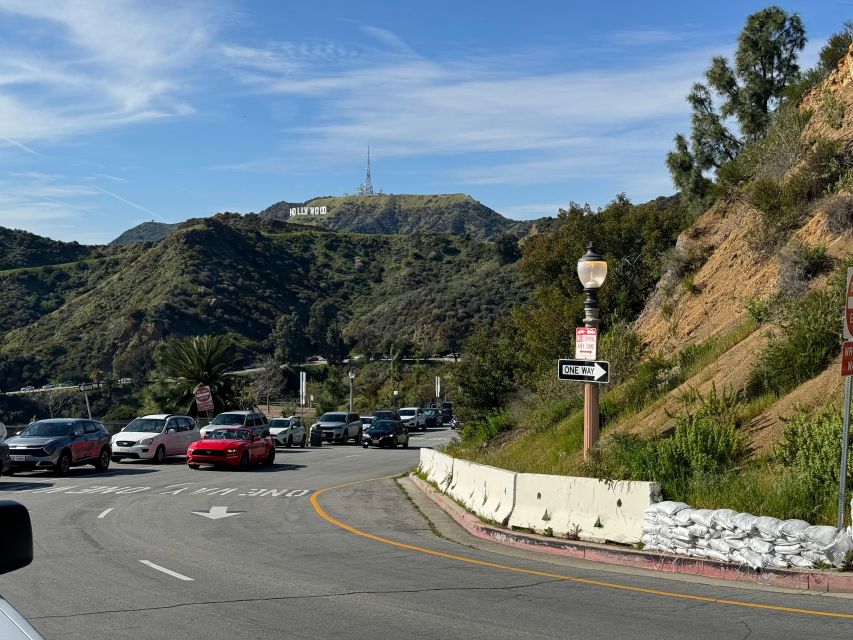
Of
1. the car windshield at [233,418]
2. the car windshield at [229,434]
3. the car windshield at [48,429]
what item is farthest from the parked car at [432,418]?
the car windshield at [48,429]

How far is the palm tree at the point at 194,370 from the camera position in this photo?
48594 mm

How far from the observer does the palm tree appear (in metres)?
48.6

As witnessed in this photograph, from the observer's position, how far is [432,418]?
73000 mm

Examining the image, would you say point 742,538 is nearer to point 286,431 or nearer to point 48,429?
point 48,429

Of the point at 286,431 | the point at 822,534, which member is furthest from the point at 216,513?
the point at 286,431

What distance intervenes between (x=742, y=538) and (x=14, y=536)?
9087 mm

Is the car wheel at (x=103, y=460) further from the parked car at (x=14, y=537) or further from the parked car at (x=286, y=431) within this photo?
the parked car at (x=14, y=537)

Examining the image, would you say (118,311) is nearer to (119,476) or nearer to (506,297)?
(506,297)

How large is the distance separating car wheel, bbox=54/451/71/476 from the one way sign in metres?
16.0

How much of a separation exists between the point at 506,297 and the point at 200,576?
294ft

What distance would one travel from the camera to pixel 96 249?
121 metres

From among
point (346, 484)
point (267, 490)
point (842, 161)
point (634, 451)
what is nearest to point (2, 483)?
point (267, 490)

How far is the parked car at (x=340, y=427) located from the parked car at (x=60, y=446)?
2253 centimetres

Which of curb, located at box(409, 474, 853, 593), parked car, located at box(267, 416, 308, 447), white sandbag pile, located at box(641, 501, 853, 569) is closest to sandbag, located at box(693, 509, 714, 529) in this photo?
white sandbag pile, located at box(641, 501, 853, 569)
